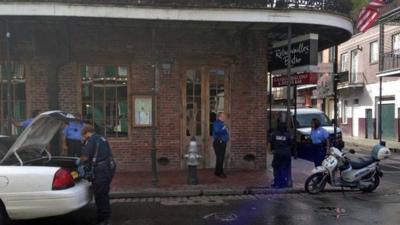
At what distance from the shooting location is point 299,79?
15.3 m

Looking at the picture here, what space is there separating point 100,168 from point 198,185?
4.04 metres

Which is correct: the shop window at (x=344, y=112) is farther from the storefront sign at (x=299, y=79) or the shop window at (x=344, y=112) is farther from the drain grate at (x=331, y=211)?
the drain grate at (x=331, y=211)

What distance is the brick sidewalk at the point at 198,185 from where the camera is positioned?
1073cm

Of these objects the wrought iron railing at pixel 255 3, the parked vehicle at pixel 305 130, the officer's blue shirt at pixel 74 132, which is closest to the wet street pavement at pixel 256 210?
the officer's blue shirt at pixel 74 132

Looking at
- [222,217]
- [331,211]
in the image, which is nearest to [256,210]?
[222,217]

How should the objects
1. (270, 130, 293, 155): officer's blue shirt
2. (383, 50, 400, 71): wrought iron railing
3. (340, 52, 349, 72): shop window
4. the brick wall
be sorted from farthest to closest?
(340, 52, 349, 72): shop window → (383, 50, 400, 71): wrought iron railing → the brick wall → (270, 130, 293, 155): officer's blue shirt

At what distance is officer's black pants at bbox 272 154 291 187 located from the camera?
11.1 meters

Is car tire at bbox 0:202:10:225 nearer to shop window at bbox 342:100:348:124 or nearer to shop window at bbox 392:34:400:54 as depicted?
shop window at bbox 392:34:400:54

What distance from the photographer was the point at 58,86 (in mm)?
13250

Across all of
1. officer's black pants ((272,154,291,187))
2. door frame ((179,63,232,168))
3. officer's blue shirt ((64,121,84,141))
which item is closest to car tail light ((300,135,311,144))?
door frame ((179,63,232,168))

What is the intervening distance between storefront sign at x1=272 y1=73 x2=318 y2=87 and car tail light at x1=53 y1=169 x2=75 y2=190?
8858 millimetres

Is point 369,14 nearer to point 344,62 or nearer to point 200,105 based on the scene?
point 200,105

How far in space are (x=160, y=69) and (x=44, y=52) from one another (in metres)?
2.95

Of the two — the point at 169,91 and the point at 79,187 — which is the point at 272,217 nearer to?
the point at 79,187
